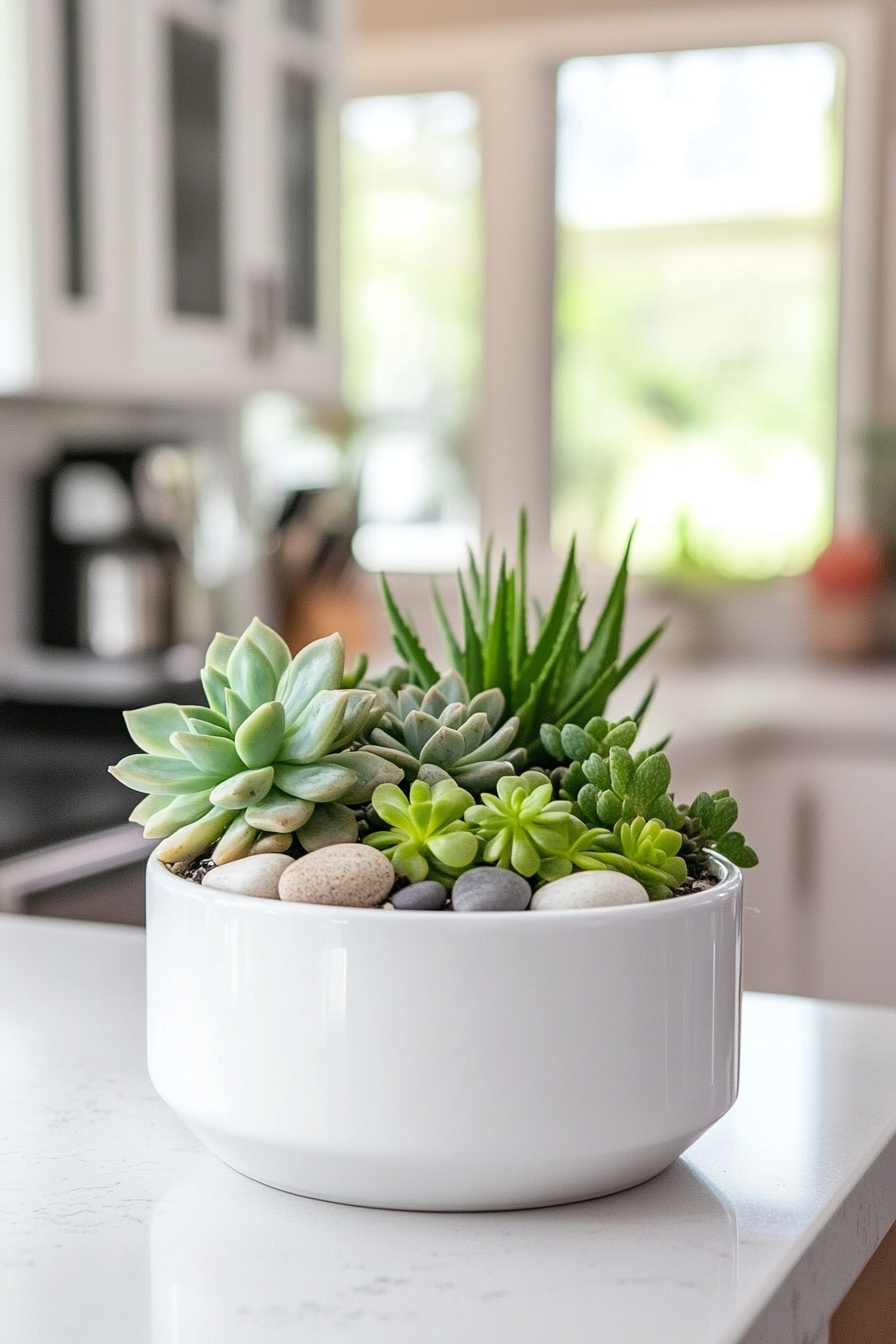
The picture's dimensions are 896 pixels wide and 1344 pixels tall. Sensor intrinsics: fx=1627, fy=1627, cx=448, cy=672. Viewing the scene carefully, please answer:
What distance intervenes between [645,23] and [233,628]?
159 centimetres

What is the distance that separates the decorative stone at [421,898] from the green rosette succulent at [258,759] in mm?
42

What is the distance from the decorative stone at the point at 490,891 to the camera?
0.56 m

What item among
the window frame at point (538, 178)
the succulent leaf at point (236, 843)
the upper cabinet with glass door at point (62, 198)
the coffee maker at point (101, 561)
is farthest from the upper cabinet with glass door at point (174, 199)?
the succulent leaf at point (236, 843)

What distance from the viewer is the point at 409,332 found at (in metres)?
3.87

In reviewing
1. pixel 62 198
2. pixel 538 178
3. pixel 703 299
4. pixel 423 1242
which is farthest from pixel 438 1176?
pixel 538 178

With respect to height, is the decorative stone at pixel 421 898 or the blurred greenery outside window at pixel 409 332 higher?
the blurred greenery outside window at pixel 409 332

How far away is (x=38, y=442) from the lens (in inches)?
106

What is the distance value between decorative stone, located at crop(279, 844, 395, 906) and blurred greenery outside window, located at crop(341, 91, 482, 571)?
126 inches

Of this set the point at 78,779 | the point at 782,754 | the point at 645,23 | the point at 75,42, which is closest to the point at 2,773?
the point at 78,779

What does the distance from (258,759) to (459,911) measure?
0.10m

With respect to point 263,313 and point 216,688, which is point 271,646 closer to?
point 216,688

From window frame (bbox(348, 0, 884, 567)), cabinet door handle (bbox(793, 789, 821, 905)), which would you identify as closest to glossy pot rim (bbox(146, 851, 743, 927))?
cabinet door handle (bbox(793, 789, 821, 905))

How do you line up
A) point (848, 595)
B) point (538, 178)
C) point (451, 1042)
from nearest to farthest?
point (451, 1042)
point (848, 595)
point (538, 178)

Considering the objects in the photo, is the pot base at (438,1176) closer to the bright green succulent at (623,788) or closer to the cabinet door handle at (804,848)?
the bright green succulent at (623,788)
